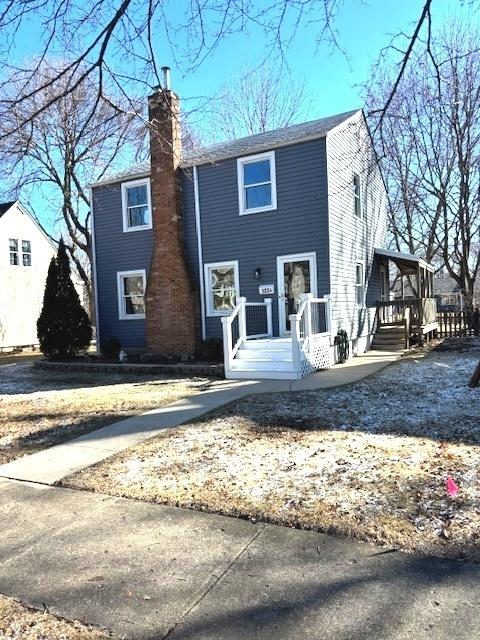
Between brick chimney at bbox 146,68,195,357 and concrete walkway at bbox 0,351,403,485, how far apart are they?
385cm

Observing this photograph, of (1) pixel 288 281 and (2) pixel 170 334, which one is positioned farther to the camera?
(2) pixel 170 334

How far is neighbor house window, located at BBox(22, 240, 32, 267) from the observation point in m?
23.2

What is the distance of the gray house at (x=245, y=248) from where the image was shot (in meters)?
12.0

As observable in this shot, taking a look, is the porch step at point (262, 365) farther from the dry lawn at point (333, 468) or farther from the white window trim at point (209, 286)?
the white window trim at point (209, 286)

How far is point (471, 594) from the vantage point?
2.52 m

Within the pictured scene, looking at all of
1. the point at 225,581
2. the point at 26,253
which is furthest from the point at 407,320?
the point at 26,253

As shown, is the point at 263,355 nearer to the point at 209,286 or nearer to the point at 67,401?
the point at 209,286

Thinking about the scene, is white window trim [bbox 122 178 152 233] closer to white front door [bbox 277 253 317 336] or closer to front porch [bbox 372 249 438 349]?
white front door [bbox 277 253 317 336]

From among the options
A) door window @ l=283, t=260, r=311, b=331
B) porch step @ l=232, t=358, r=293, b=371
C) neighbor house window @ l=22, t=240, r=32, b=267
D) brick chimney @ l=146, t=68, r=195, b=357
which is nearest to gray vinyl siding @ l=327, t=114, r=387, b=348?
door window @ l=283, t=260, r=311, b=331

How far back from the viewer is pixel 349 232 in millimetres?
13688

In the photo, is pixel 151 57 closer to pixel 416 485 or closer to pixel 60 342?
pixel 416 485

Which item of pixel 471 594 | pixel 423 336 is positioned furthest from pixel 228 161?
pixel 471 594

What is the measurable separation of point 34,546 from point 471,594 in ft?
8.85

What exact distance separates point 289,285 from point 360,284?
326cm
